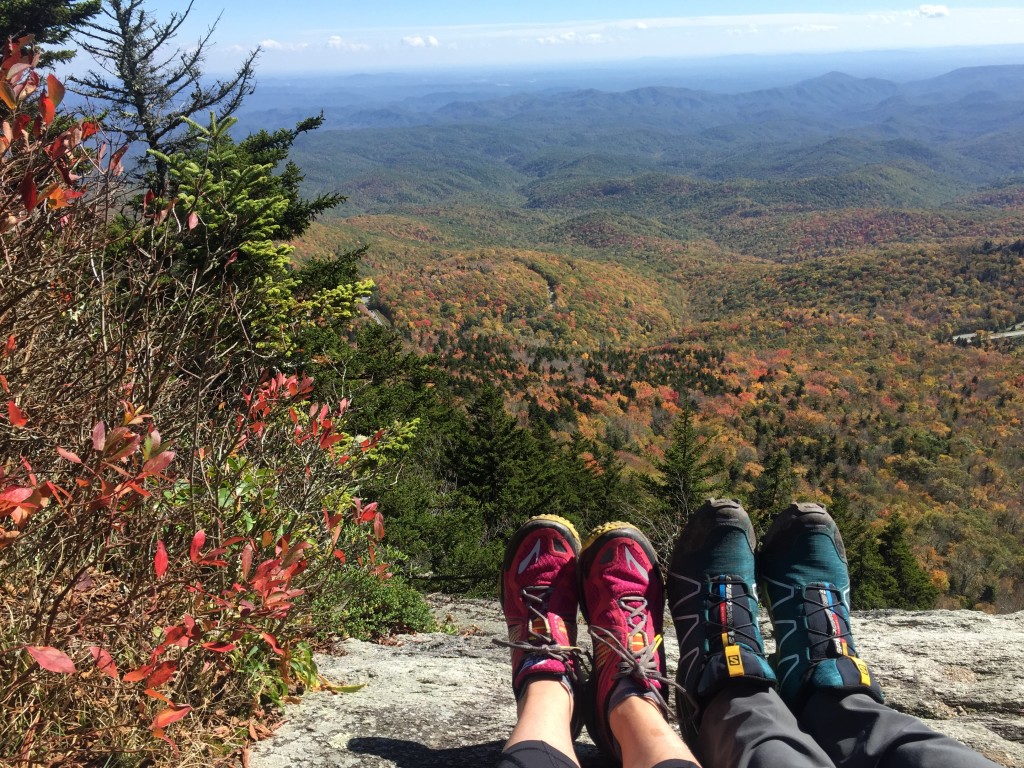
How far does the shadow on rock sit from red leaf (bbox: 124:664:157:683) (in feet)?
2.35

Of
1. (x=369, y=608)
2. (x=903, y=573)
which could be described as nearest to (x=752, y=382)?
(x=903, y=573)

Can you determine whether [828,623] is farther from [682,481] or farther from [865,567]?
[865,567]

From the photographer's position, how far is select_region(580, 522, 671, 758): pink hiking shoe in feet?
5.91

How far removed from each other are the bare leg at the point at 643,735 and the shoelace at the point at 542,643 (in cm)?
24

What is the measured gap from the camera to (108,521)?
1.24 metres

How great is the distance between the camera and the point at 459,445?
36.9 feet

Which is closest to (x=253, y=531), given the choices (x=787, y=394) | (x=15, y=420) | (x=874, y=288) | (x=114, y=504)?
(x=114, y=504)

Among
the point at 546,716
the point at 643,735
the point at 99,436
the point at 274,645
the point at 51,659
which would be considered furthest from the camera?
the point at 546,716

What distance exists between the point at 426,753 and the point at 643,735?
634mm

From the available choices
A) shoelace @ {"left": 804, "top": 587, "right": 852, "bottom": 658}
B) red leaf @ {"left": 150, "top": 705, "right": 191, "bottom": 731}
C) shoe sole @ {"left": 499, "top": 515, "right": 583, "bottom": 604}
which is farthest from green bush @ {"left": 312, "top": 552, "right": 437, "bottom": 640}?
shoelace @ {"left": 804, "top": 587, "right": 852, "bottom": 658}

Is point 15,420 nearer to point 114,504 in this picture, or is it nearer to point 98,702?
point 114,504

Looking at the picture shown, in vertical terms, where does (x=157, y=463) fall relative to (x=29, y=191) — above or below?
below

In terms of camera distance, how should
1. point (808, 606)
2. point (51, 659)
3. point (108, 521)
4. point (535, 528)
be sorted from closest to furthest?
1. point (51, 659)
2. point (108, 521)
3. point (808, 606)
4. point (535, 528)

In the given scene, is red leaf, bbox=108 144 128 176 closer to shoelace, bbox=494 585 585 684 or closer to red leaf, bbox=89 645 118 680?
red leaf, bbox=89 645 118 680
